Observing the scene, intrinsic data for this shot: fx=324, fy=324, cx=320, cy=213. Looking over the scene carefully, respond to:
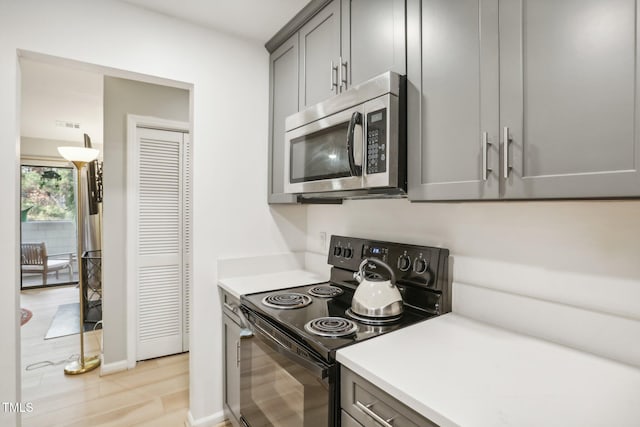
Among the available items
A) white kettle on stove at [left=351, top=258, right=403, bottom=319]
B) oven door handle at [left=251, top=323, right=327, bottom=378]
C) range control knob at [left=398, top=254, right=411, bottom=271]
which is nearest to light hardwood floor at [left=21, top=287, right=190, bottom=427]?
oven door handle at [left=251, top=323, right=327, bottom=378]

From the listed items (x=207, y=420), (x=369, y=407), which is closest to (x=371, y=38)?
(x=369, y=407)

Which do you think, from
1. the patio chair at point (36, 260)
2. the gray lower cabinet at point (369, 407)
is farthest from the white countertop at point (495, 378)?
the patio chair at point (36, 260)

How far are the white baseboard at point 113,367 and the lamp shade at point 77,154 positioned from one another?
1.72 meters

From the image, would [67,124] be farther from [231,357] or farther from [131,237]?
[231,357]

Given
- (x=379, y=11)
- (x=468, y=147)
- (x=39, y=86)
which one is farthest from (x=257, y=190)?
(x=39, y=86)

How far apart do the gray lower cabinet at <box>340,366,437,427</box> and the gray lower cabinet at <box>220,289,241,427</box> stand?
3.07 ft

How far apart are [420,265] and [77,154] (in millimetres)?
2901

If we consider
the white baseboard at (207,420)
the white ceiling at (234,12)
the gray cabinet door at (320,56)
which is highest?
the white ceiling at (234,12)

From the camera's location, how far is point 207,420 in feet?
6.51

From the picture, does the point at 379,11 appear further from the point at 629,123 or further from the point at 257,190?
the point at 257,190

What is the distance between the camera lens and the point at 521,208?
3.93 feet

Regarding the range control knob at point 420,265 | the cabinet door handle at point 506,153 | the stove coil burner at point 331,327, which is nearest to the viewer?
the cabinet door handle at point 506,153

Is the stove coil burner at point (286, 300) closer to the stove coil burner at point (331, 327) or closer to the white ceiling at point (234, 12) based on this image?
the stove coil burner at point (331, 327)

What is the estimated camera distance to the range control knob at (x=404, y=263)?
4.89ft
